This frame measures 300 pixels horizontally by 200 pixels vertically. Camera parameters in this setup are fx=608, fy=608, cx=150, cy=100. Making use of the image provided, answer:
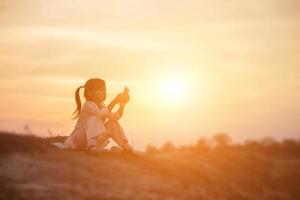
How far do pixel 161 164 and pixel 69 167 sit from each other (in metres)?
4.18

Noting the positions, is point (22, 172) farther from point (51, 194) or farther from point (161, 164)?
point (161, 164)

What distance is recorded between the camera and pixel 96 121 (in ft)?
74.3

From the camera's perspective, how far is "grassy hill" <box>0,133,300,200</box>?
18625 mm

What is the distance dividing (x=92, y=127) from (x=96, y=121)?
29 cm

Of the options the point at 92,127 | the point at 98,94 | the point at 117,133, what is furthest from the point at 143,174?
the point at 98,94

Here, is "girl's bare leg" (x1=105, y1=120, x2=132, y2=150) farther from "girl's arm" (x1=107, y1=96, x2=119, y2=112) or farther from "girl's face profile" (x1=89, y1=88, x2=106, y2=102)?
"girl's face profile" (x1=89, y1=88, x2=106, y2=102)

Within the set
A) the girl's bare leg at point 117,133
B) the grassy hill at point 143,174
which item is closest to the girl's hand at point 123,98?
the girl's bare leg at point 117,133

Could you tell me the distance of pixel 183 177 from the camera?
22.3 metres

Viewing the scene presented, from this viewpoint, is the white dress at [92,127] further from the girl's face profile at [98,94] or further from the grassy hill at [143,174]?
the grassy hill at [143,174]

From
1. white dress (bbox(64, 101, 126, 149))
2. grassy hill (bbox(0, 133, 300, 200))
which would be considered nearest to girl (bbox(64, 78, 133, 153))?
white dress (bbox(64, 101, 126, 149))

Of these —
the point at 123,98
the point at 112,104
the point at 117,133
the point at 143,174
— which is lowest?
the point at 143,174

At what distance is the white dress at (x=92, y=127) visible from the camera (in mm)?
22484

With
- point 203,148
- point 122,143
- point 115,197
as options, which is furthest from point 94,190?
point 203,148

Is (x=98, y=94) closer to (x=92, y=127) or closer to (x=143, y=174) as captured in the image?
(x=92, y=127)
